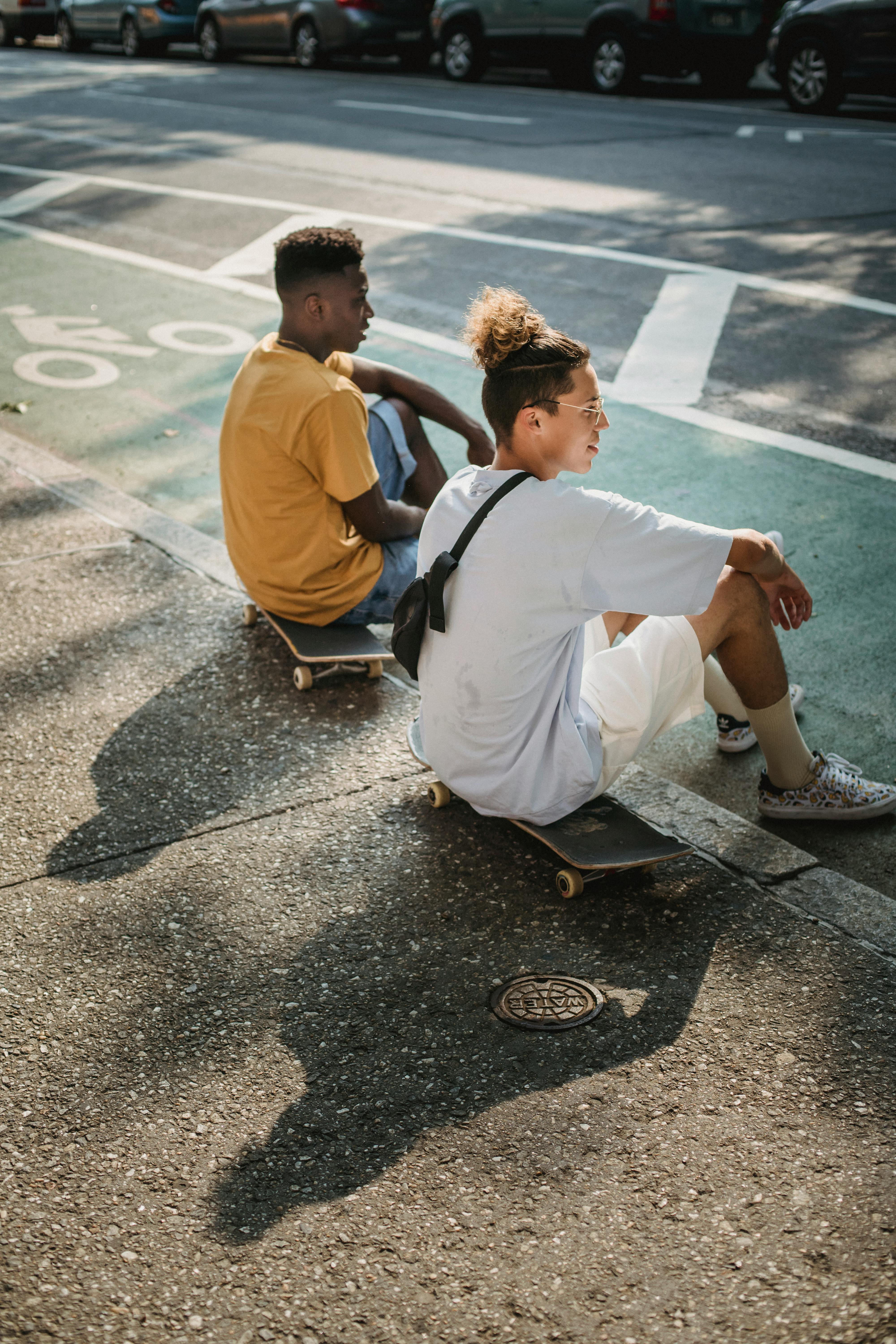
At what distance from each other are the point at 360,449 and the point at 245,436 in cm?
39

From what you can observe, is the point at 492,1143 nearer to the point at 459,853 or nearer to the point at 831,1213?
the point at 831,1213

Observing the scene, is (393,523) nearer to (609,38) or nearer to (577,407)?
(577,407)

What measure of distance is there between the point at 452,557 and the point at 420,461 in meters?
1.79

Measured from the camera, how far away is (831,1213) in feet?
7.24

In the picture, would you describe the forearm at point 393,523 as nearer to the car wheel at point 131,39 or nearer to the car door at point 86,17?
the car wheel at point 131,39

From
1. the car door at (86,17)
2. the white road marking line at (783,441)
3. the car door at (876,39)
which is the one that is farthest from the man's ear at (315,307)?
the car door at (86,17)

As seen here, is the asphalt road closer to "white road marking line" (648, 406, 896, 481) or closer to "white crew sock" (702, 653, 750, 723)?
"white road marking line" (648, 406, 896, 481)

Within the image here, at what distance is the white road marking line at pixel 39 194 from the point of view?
461 inches

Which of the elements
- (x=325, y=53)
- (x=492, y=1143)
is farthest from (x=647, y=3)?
(x=492, y=1143)

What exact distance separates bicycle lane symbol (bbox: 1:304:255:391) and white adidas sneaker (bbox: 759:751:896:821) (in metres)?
5.35

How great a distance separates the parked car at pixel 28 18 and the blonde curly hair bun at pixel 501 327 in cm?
3218

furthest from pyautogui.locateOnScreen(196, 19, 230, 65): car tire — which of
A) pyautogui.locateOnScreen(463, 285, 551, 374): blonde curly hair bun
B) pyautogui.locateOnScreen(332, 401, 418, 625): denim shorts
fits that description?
pyautogui.locateOnScreen(463, 285, 551, 374): blonde curly hair bun

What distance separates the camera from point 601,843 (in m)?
3.08

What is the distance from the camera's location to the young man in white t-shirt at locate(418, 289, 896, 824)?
277 centimetres
